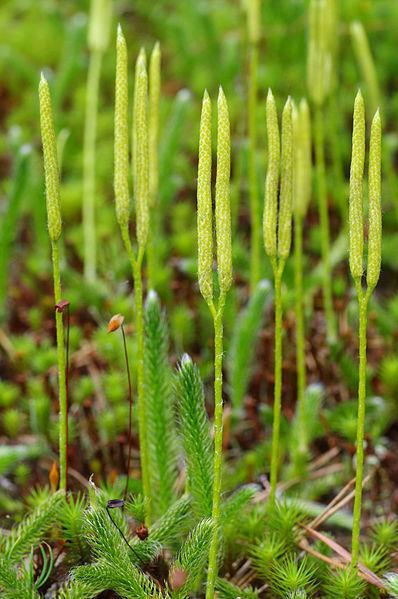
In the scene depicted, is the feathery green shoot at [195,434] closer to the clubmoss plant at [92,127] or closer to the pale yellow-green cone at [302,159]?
the pale yellow-green cone at [302,159]

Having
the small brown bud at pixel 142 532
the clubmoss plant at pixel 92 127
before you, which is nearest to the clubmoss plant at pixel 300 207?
the small brown bud at pixel 142 532

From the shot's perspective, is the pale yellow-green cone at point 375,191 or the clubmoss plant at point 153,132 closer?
the pale yellow-green cone at point 375,191

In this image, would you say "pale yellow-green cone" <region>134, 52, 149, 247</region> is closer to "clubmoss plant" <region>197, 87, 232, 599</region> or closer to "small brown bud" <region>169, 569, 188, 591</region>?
"clubmoss plant" <region>197, 87, 232, 599</region>

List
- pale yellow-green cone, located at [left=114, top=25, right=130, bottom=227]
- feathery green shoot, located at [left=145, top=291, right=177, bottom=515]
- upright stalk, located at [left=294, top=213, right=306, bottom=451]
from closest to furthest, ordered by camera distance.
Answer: pale yellow-green cone, located at [left=114, top=25, right=130, bottom=227], feathery green shoot, located at [left=145, top=291, right=177, bottom=515], upright stalk, located at [left=294, top=213, right=306, bottom=451]

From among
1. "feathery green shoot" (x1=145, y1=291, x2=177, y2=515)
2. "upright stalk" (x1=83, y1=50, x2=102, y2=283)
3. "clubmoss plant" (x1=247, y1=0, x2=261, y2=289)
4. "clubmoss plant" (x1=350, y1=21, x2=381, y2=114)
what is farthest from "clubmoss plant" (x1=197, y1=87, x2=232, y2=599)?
"upright stalk" (x1=83, y1=50, x2=102, y2=283)

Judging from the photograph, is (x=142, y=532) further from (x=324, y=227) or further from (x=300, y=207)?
(x=324, y=227)

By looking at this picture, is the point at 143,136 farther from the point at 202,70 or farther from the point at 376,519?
the point at 202,70
